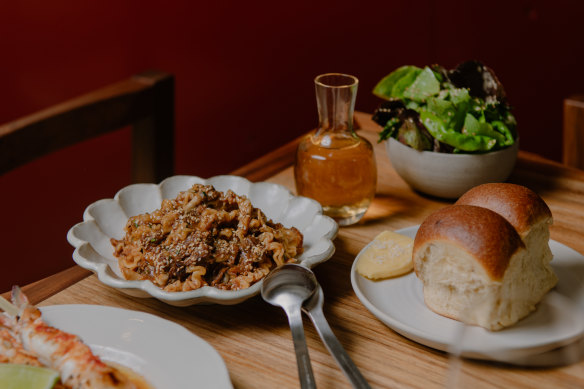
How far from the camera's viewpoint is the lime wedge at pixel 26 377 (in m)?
0.84

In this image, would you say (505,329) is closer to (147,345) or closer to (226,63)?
(147,345)

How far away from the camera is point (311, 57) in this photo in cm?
359

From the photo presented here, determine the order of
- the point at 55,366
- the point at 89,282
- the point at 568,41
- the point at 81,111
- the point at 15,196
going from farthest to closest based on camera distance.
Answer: the point at 568,41 → the point at 15,196 → the point at 81,111 → the point at 89,282 → the point at 55,366

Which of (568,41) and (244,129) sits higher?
(568,41)

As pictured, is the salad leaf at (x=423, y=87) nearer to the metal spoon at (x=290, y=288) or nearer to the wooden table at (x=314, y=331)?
the wooden table at (x=314, y=331)

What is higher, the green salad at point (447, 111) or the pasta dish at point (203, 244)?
the green salad at point (447, 111)

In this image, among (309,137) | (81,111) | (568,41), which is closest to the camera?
(309,137)

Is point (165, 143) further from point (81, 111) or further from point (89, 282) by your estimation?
point (89, 282)

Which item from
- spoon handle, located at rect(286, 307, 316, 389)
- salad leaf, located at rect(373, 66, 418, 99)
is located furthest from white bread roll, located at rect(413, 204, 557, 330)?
salad leaf, located at rect(373, 66, 418, 99)

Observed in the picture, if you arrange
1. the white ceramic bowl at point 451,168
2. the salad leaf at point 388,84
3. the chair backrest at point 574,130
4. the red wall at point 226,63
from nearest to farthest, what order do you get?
→ 1. the white ceramic bowl at point 451,168
2. the salad leaf at point 388,84
3. the chair backrest at point 574,130
4. the red wall at point 226,63

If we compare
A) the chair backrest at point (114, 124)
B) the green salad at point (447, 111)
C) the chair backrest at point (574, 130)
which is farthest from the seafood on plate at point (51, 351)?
the chair backrest at point (574, 130)

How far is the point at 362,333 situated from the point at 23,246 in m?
1.87

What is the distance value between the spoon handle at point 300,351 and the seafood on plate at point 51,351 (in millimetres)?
242

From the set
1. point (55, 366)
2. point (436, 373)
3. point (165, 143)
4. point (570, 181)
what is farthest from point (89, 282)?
point (570, 181)
